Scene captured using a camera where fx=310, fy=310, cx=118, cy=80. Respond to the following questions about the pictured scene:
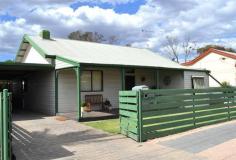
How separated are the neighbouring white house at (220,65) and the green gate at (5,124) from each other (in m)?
27.8

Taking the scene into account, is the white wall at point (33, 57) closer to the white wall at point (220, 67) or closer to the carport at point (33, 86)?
the carport at point (33, 86)

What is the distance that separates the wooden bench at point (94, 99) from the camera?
1723 cm

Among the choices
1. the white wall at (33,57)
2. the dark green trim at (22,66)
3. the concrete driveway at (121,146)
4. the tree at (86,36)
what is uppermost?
the tree at (86,36)

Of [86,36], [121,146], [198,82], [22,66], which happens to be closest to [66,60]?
[22,66]

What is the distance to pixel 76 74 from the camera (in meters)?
15.8

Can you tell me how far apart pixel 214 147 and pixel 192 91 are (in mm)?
2852

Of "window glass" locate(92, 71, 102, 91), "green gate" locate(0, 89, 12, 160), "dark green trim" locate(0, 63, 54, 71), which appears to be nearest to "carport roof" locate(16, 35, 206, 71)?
"dark green trim" locate(0, 63, 54, 71)

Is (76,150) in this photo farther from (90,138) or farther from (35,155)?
(90,138)

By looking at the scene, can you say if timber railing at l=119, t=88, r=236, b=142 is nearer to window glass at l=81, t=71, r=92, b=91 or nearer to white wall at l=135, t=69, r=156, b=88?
window glass at l=81, t=71, r=92, b=91

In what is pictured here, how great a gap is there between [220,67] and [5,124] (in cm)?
3110

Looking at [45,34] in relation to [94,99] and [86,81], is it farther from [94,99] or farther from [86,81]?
[94,99]

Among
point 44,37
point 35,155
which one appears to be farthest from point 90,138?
point 44,37

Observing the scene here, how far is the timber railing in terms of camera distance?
28.3ft

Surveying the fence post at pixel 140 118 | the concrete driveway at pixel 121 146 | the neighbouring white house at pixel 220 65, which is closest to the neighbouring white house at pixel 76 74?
the concrete driveway at pixel 121 146
